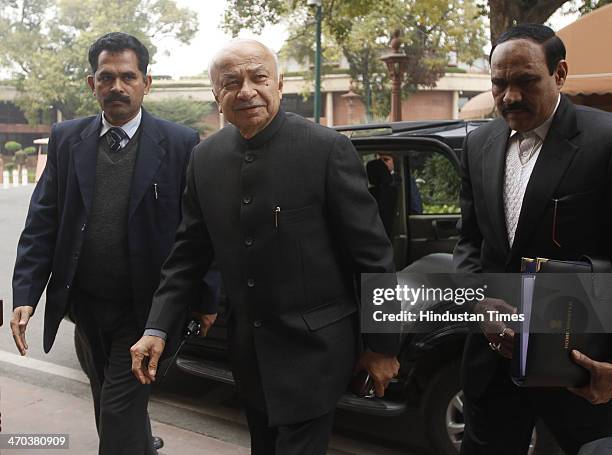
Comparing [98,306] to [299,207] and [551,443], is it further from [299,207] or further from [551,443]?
[551,443]

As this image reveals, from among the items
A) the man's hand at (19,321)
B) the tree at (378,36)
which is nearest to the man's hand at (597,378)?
the man's hand at (19,321)

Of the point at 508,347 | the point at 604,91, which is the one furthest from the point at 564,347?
the point at 604,91

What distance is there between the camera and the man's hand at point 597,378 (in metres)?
1.89

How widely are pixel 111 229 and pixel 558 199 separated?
5.63ft

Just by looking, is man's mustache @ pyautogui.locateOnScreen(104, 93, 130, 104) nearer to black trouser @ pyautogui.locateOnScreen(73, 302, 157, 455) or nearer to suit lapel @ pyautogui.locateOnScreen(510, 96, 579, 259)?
black trouser @ pyautogui.locateOnScreen(73, 302, 157, 455)

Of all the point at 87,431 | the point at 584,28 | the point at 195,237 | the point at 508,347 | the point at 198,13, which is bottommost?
the point at 87,431

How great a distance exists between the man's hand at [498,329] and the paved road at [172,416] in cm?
211

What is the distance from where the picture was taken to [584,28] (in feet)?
32.1

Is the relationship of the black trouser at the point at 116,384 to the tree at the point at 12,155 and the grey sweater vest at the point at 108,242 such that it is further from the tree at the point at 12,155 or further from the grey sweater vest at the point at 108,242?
the tree at the point at 12,155

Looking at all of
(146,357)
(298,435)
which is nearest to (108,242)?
(146,357)

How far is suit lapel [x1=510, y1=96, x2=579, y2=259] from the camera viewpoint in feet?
6.63

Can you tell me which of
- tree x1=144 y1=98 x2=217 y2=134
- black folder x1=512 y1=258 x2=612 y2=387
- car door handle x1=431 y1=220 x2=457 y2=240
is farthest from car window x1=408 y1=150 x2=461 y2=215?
tree x1=144 y1=98 x2=217 y2=134

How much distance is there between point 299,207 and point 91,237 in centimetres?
111

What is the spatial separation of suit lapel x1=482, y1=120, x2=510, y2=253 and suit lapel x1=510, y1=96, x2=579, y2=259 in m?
0.09
